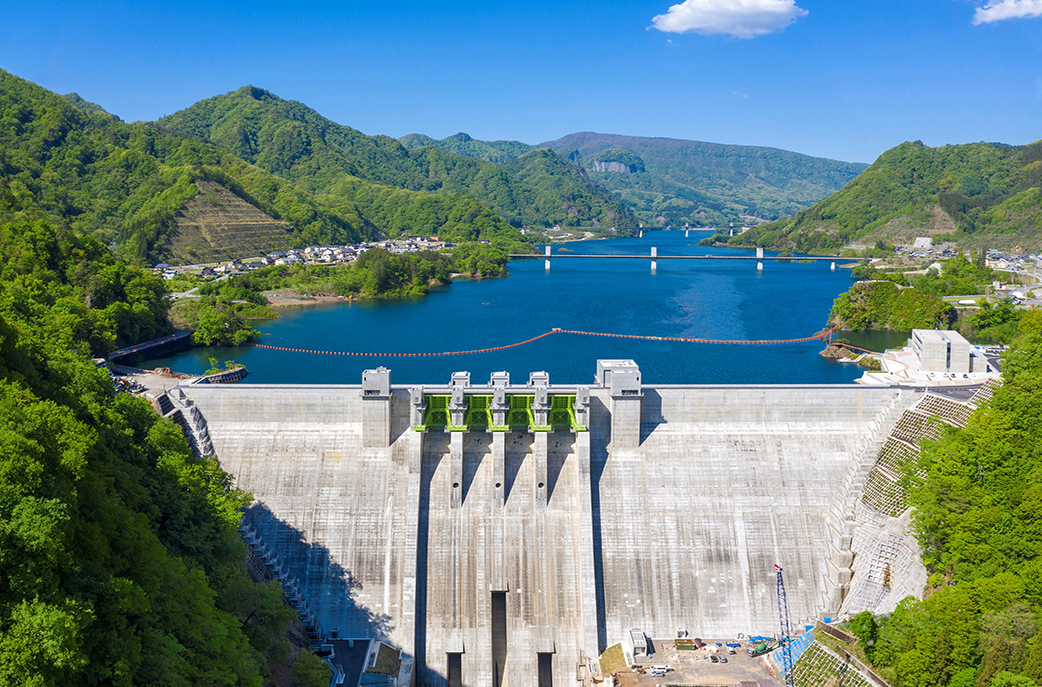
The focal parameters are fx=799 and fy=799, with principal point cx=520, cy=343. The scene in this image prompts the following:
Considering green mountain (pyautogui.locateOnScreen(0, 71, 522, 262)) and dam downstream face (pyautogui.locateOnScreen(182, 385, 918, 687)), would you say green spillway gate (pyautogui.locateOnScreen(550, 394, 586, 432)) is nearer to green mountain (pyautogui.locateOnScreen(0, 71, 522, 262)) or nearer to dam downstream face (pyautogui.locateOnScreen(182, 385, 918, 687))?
dam downstream face (pyautogui.locateOnScreen(182, 385, 918, 687))

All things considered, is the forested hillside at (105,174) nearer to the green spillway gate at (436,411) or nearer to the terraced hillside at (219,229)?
Result: the terraced hillside at (219,229)

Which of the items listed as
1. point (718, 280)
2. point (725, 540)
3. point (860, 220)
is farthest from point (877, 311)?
point (860, 220)

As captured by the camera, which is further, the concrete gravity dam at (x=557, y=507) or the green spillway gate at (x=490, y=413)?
the green spillway gate at (x=490, y=413)

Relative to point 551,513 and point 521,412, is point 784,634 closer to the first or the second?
point 551,513

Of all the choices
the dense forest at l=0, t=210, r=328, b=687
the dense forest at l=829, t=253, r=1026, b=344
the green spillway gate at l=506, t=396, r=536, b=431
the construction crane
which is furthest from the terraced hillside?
the construction crane

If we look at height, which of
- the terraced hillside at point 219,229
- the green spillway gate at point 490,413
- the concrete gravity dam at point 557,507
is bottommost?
the concrete gravity dam at point 557,507

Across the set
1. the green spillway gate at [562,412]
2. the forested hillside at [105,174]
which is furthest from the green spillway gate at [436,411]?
the forested hillside at [105,174]

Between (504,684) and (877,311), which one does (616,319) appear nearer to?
(877,311)
